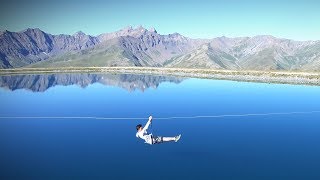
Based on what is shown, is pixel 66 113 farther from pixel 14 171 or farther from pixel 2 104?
pixel 14 171

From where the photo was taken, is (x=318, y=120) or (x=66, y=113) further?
(x=66, y=113)

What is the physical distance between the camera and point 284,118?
76.9 meters

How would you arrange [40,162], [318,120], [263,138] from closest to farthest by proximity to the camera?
[40,162] → [263,138] → [318,120]

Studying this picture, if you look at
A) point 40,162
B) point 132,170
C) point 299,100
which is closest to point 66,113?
point 40,162

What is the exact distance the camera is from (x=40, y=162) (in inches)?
1907

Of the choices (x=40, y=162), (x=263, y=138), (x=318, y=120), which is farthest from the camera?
(x=318, y=120)

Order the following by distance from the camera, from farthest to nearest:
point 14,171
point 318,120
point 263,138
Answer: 1. point 318,120
2. point 263,138
3. point 14,171

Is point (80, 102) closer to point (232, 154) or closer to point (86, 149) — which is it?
point (86, 149)

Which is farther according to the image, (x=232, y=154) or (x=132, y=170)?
(x=232, y=154)

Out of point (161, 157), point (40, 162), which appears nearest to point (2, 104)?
point (40, 162)

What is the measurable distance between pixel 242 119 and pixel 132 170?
3742cm

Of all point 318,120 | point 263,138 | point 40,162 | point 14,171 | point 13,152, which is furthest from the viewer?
point 318,120

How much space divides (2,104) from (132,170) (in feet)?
234

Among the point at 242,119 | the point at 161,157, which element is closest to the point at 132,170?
the point at 161,157
